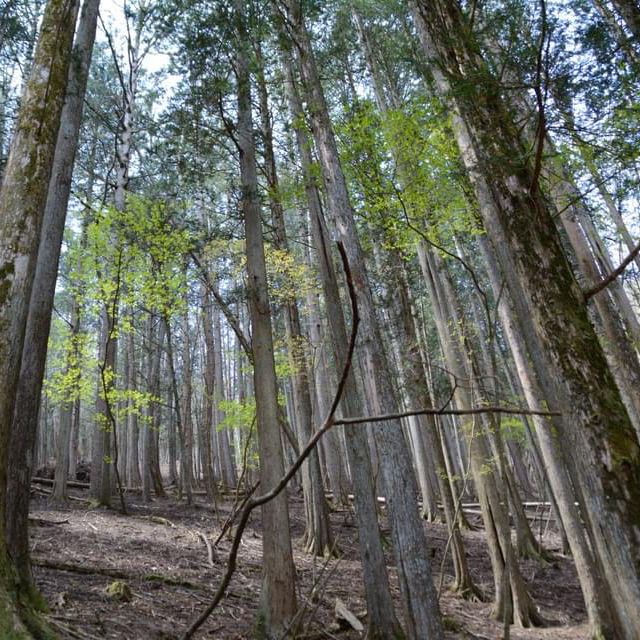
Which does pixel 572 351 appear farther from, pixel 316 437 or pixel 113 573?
pixel 113 573

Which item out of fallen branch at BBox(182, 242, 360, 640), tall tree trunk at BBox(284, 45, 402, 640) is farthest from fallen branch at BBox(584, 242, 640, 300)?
tall tree trunk at BBox(284, 45, 402, 640)

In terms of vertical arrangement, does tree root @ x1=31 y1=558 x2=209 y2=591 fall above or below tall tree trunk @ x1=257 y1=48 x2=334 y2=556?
below

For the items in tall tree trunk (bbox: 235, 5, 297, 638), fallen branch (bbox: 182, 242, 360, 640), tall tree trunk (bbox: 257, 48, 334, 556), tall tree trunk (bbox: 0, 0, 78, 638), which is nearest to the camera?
fallen branch (bbox: 182, 242, 360, 640)

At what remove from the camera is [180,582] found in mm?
5234

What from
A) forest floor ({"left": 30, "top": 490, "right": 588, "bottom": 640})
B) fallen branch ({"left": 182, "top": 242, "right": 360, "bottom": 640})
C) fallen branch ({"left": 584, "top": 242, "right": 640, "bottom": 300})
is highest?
fallen branch ({"left": 584, "top": 242, "right": 640, "bottom": 300})

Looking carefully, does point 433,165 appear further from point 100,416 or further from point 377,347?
point 100,416

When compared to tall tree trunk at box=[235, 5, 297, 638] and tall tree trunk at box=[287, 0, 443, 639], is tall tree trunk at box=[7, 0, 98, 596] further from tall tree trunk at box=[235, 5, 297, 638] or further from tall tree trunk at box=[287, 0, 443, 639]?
tall tree trunk at box=[287, 0, 443, 639]

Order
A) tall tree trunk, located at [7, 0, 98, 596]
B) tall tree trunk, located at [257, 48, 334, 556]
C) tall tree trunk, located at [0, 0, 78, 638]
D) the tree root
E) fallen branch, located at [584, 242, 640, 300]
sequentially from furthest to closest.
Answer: tall tree trunk, located at [257, 48, 334, 556]
the tree root
tall tree trunk, located at [7, 0, 98, 596]
tall tree trunk, located at [0, 0, 78, 638]
fallen branch, located at [584, 242, 640, 300]

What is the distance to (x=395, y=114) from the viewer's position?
8086 millimetres

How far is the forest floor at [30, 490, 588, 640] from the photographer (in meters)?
3.90

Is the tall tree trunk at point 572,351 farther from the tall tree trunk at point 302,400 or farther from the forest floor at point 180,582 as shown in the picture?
the tall tree trunk at point 302,400

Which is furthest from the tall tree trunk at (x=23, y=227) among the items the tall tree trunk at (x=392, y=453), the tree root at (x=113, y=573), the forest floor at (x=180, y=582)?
the tall tree trunk at (x=392, y=453)

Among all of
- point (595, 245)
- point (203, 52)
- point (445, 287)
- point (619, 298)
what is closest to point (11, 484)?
point (203, 52)

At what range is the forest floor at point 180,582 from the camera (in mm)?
3898
